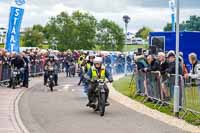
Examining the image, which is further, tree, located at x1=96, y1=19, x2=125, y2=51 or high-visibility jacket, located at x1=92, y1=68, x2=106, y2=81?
tree, located at x1=96, y1=19, x2=125, y2=51

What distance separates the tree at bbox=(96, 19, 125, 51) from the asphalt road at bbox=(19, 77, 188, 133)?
234 ft

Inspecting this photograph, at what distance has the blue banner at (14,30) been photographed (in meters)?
32.5

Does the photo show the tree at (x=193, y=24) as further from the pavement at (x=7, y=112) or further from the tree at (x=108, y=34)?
the pavement at (x=7, y=112)

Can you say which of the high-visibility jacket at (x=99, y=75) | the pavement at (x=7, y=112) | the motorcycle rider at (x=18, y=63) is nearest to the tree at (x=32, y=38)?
the motorcycle rider at (x=18, y=63)

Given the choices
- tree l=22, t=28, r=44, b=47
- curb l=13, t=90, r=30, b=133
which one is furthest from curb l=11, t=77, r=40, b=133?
tree l=22, t=28, r=44, b=47

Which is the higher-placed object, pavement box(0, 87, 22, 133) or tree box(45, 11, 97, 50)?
tree box(45, 11, 97, 50)

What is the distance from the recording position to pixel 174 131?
13.6 meters

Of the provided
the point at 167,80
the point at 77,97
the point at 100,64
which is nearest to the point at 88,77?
the point at 100,64

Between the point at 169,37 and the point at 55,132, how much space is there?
20.7 meters

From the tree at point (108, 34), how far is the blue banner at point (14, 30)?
60.8 meters

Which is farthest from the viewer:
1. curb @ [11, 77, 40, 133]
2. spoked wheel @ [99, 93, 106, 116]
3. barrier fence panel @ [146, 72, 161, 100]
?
barrier fence panel @ [146, 72, 161, 100]

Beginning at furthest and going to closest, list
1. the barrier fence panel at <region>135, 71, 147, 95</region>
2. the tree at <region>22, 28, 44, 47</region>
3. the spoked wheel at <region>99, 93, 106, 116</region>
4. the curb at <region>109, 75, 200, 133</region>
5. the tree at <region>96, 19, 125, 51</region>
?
the tree at <region>22, 28, 44, 47</region> < the tree at <region>96, 19, 125, 51</region> < the barrier fence panel at <region>135, 71, 147, 95</region> < the spoked wheel at <region>99, 93, 106, 116</region> < the curb at <region>109, 75, 200, 133</region>

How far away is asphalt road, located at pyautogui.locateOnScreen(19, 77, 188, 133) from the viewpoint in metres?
14.0

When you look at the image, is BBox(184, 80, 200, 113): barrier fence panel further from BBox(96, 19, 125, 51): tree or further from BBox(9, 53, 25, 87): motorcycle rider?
BBox(96, 19, 125, 51): tree
